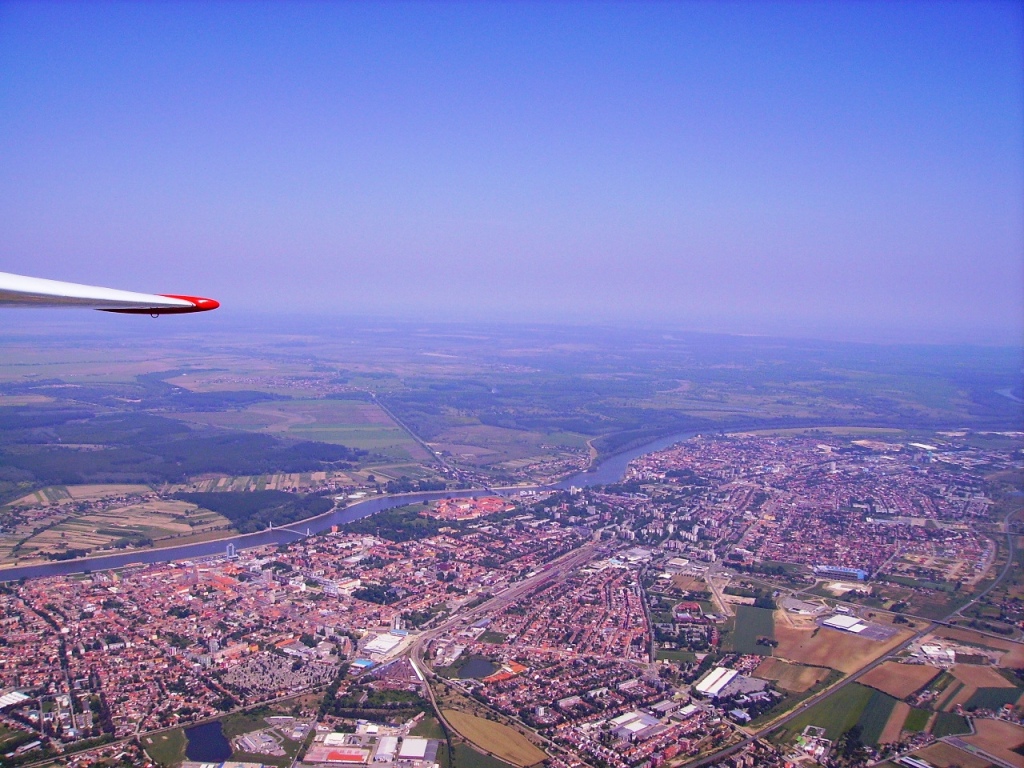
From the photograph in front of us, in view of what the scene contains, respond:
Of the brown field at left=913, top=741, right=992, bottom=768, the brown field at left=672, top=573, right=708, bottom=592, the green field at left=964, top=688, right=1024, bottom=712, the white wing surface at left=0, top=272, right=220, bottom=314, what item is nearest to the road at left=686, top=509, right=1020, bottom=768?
the green field at left=964, top=688, right=1024, bottom=712

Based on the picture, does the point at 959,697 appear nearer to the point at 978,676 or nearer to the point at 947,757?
the point at 978,676

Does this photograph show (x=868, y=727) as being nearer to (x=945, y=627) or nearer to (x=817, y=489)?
(x=945, y=627)

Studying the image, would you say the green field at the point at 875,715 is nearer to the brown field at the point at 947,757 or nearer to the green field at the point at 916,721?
the green field at the point at 916,721

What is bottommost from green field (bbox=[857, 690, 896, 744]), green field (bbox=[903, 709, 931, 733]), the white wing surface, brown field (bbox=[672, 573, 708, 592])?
brown field (bbox=[672, 573, 708, 592])

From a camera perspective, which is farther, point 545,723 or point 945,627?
point 945,627

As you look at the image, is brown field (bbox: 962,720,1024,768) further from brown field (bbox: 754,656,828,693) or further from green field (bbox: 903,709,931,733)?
brown field (bbox: 754,656,828,693)

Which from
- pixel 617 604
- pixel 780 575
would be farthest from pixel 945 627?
pixel 617 604

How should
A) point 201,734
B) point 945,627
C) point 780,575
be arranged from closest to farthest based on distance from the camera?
→ point 201,734, point 945,627, point 780,575
